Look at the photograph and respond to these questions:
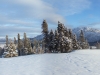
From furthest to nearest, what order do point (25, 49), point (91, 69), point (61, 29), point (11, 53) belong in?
1. point (25, 49)
2. point (61, 29)
3. point (11, 53)
4. point (91, 69)

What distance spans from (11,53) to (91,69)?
42833 millimetres

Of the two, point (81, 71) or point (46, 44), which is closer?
point (81, 71)

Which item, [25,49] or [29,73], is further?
[25,49]

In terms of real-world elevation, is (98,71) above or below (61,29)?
below

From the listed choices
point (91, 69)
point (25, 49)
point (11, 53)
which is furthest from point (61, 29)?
Answer: point (91, 69)

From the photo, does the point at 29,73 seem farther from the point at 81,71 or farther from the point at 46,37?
the point at 46,37

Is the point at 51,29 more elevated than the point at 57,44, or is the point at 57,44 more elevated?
the point at 51,29

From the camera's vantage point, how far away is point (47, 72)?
57.0 ft

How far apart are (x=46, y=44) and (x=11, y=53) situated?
38.8 ft

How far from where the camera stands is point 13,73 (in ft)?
59.5

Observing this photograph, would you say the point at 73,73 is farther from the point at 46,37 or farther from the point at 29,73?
the point at 46,37

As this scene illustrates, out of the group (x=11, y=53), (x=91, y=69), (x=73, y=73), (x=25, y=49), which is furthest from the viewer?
(x=25, y=49)

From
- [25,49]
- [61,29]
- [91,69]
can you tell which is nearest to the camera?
[91,69]

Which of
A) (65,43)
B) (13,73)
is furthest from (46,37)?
(13,73)
